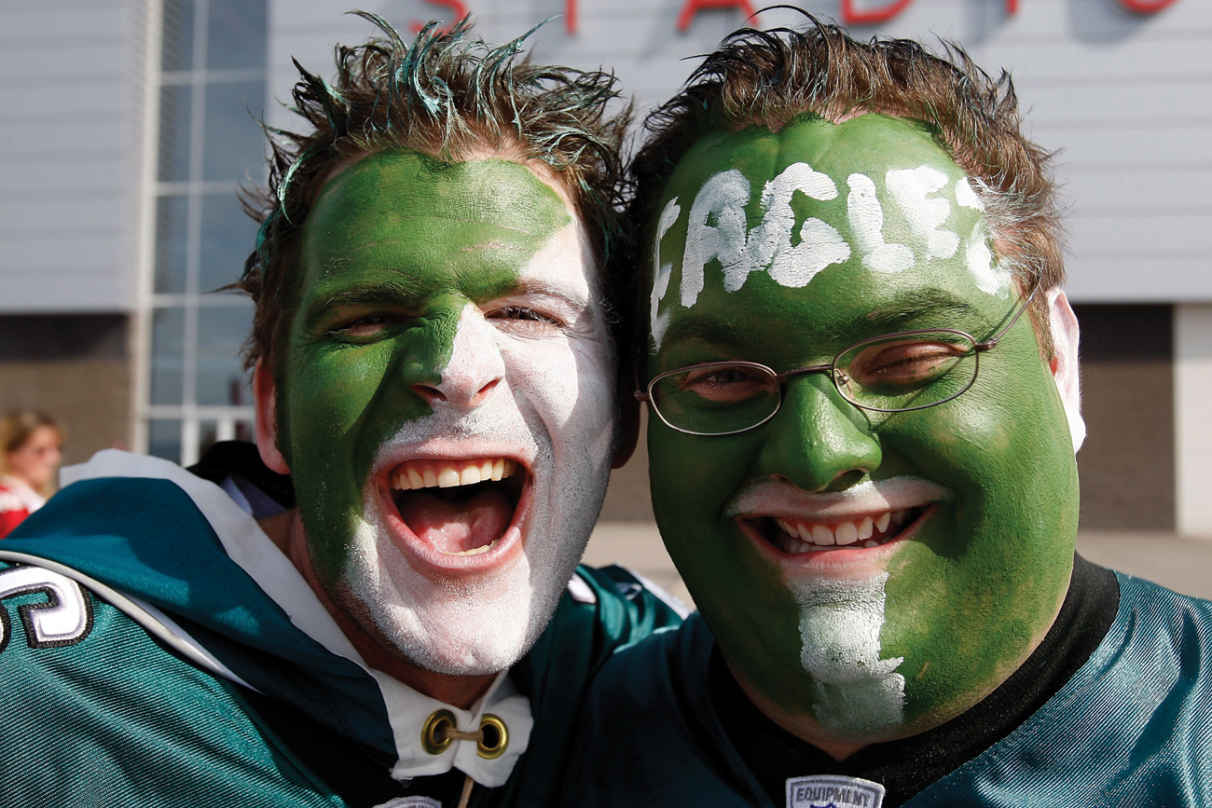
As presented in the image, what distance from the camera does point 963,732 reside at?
5.57 feet

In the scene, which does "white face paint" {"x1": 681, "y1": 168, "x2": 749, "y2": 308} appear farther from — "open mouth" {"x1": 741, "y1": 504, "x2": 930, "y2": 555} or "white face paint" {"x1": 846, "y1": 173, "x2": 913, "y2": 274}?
"open mouth" {"x1": 741, "y1": 504, "x2": 930, "y2": 555}

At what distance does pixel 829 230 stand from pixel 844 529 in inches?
20.8

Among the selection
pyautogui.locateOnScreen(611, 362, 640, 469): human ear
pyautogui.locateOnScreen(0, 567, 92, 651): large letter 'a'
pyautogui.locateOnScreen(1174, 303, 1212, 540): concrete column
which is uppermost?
pyautogui.locateOnScreen(611, 362, 640, 469): human ear

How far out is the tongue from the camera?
6.26 feet

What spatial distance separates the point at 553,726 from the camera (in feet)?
6.94

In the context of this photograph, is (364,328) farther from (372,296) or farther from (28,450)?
(28,450)

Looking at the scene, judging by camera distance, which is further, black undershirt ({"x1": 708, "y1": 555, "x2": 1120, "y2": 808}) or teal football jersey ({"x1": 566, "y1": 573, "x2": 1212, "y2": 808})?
black undershirt ({"x1": 708, "y1": 555, "x2": 1120, "y2": 808})

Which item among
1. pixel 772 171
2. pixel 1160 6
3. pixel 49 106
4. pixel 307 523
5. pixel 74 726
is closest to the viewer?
pixel 74 726

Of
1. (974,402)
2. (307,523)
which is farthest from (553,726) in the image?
(974,402)

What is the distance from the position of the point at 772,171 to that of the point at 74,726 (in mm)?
1565

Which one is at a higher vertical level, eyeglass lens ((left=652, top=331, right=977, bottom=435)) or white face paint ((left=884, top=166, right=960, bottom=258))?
white face paint ((left=884, top=166, right=960, bottom=258))

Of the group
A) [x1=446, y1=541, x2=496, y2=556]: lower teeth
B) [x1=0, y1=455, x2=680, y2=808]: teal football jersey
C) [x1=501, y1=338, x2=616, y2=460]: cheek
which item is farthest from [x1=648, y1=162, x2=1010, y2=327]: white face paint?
[x1=0, y1=455, x2=680, y2=808]: teal football jersey

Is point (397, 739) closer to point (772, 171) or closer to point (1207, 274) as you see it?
point (772, 171)

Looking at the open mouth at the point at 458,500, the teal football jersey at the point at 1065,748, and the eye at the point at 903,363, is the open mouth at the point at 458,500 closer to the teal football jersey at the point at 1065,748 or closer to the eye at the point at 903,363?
the teal football jersey at the point at 1065,748
